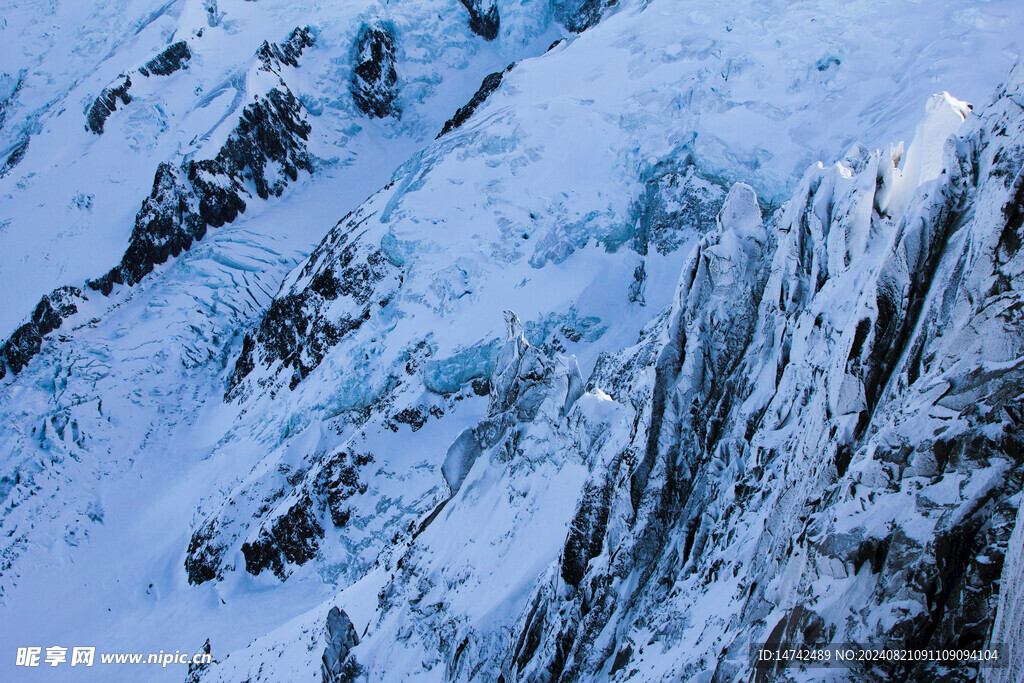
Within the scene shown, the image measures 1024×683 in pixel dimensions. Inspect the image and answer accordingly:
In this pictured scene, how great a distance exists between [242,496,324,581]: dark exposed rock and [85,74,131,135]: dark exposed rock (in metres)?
36.2

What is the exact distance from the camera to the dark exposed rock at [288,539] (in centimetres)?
2795

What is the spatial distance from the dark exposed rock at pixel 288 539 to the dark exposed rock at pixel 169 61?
38909mm

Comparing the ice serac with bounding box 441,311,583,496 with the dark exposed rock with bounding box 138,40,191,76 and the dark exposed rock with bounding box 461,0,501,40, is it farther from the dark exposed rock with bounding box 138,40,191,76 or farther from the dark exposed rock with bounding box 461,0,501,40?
the dark exposed rock with bounding box 138,40,191,76

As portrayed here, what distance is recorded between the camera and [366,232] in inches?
1427

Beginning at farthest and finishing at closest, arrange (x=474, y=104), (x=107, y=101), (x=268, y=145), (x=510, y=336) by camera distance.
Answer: (x=268, y=145) < (x=107, y=101) < (x=474, y=104) < (x=510, y=336)

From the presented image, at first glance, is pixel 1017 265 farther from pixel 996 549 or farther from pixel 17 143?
pixel 17 143

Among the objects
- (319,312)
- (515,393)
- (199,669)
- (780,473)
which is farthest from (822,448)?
(319,312)

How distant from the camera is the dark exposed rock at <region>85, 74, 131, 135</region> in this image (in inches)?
1842

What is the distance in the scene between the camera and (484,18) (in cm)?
5422

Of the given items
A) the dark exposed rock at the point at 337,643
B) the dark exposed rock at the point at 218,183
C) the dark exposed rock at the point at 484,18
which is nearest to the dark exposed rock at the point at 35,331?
the dark exposed rock at the point at 218,183

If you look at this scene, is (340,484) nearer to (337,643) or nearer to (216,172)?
(337,643)

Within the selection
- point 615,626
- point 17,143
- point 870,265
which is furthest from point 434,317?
point 17,143

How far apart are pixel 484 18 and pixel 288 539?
150 ft

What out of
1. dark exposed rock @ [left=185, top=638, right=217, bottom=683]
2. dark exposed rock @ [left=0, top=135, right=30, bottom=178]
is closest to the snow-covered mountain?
dark exposed rock @ [left=185, top=638, right=217, bottom=683]
